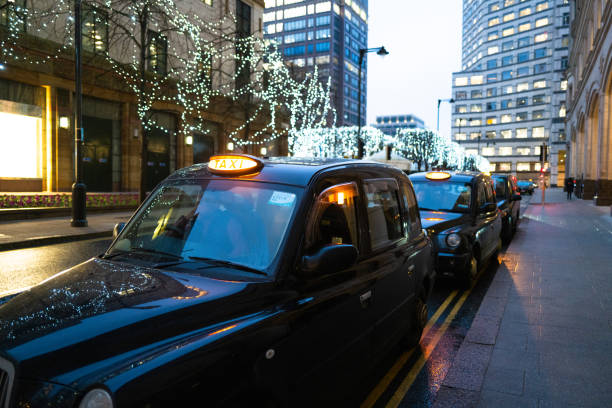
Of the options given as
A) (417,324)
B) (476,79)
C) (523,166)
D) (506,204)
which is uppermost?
(476,79)

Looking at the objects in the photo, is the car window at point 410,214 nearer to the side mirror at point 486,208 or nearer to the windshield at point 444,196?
the windshield at point 444,196

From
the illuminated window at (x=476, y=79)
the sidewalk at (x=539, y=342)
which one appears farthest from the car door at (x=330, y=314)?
the illuminated window at (x=476, y=79)

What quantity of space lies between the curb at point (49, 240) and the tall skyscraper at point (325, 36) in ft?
304

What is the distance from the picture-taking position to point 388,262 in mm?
3713

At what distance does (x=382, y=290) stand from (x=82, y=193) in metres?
13.3

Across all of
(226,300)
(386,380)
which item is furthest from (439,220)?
(226,300)

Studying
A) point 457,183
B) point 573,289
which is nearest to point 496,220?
point 457,183

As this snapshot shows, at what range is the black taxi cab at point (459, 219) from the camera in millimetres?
7102

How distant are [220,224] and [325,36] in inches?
4387

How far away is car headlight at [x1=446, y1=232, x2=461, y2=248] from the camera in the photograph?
7078mm

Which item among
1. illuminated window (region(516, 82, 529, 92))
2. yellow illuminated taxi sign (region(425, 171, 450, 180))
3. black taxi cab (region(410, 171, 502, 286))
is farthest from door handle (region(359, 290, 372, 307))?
illuminated window (region(516, 82, 529, 92))

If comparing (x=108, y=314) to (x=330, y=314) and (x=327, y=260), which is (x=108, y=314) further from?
(x=330, y=314)

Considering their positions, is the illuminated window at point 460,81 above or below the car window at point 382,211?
above

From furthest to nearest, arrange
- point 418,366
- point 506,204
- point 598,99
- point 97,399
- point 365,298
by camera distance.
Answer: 1. point 598,99
2. point 506,204
3. point 418,366
4. point 365,298
5. point 97,399
